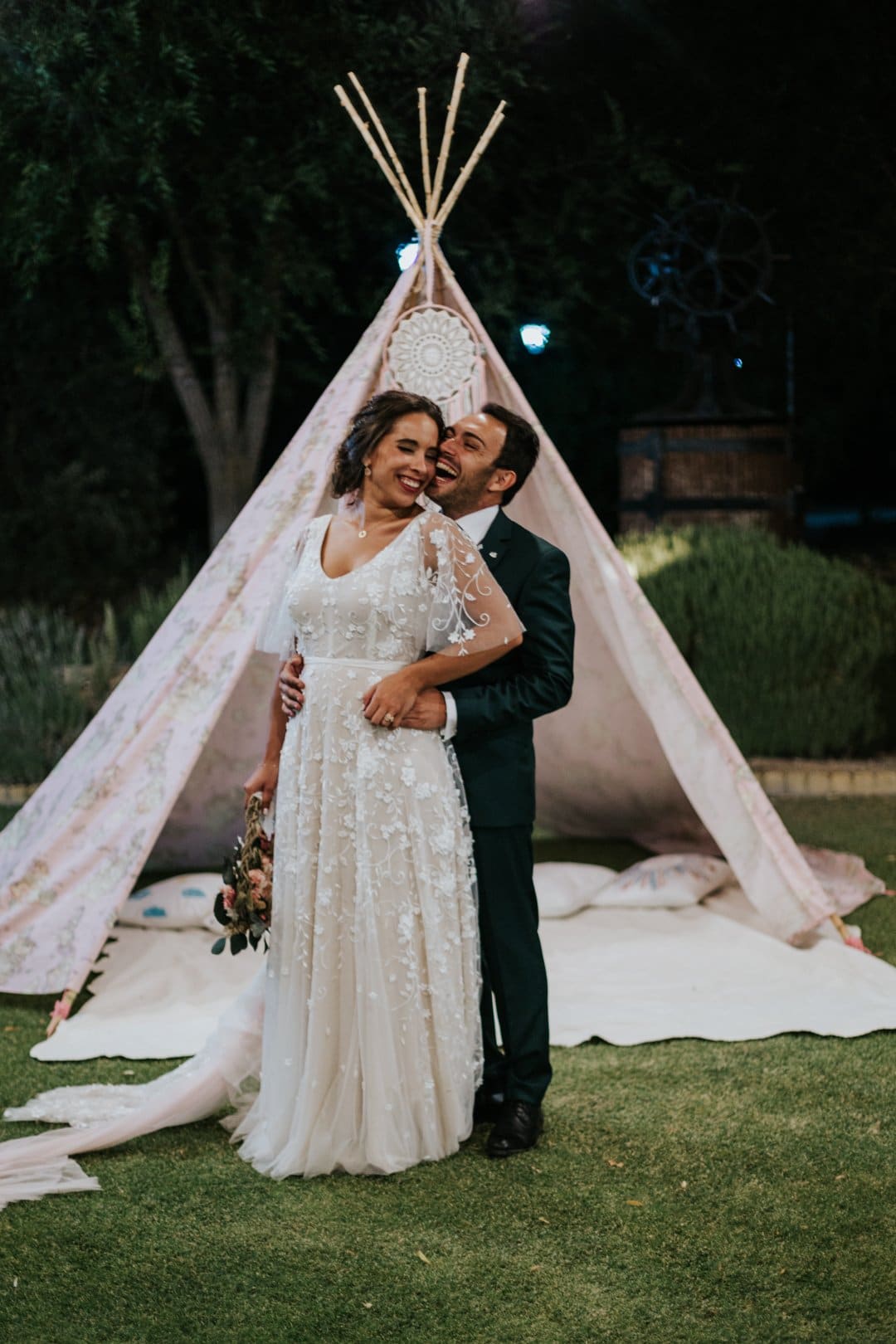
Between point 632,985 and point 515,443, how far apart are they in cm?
176

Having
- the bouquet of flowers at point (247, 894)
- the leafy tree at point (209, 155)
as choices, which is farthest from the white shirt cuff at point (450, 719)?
the leafy tree at point (209, 155)

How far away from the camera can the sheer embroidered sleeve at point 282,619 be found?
291 cm

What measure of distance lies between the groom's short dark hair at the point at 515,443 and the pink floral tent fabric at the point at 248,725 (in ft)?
4.07

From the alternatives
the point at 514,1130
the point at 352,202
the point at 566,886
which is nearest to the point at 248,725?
the point at 566,886

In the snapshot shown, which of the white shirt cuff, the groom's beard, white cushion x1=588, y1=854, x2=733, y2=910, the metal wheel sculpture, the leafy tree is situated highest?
the leafy tree

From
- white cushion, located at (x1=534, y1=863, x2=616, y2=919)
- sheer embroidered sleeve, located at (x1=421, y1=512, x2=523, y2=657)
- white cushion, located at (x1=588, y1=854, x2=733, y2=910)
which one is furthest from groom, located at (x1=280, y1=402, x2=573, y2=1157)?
white cushion, located at (x1=588, y1=854, x2=733, y2=910)

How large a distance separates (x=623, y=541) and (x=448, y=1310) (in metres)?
5.55

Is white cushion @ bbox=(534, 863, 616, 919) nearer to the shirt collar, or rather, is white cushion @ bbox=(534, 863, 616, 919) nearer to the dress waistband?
the shirt collar

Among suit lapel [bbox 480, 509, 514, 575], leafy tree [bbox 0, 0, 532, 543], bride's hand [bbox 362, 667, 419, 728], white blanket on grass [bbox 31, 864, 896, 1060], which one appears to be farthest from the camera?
leafy tree [bbox 0, 0, 532, 543]

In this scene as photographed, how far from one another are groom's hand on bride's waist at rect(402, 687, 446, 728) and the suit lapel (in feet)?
1.09

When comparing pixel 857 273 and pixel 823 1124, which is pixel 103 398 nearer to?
pixel 857 273

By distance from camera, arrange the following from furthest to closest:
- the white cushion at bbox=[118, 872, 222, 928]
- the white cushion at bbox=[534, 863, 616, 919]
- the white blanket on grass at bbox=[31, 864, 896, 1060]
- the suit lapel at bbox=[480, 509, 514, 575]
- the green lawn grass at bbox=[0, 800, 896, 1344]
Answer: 1. the white cushion at bbox=[534, 863, 616, 919]
2. the white cushion at bbox=[118, 872, 222, 928]
3. the white blanket on grass at bbox=[31, 864, 896, 1060]
4. the suit lapel at bbox=[480, 509, 514, 575]
5. the green lawn grass at bbox=[0, 800, 896, 1344]

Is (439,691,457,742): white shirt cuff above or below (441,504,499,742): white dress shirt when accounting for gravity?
below

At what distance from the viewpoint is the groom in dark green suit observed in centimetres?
290
